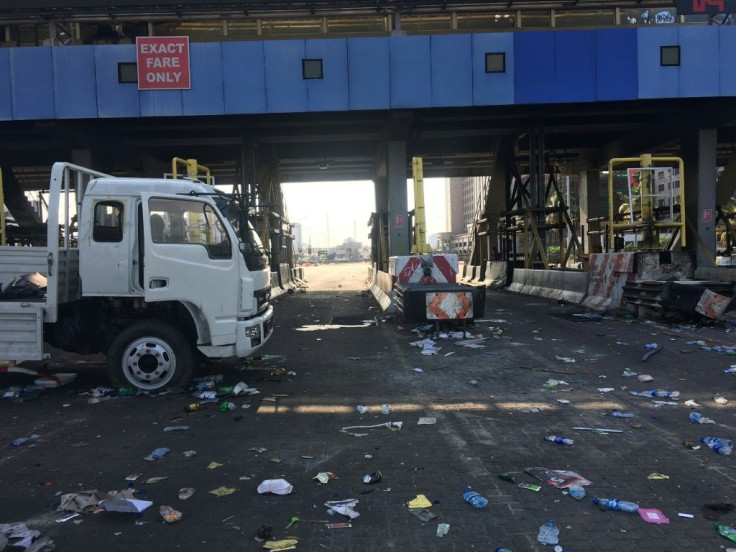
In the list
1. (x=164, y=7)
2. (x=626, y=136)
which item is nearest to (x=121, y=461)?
(x=164, y=7)

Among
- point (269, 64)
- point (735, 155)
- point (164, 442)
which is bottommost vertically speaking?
point (164, 442)

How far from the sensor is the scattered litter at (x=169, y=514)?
342 cm

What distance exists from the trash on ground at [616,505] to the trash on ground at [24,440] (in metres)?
5.34

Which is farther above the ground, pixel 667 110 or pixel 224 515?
pixel 667 110

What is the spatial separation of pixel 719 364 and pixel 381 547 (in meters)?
7.12

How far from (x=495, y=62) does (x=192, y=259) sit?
48.4 ft

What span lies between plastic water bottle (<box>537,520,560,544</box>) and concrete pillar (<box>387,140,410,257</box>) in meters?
16.3

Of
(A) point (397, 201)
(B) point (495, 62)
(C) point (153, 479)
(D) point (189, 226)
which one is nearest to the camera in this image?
(C) point (153, 479)

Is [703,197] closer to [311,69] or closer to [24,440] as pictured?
[311,69]

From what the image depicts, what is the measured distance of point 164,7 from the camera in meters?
18.0

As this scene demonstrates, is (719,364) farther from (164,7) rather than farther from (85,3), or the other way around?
(85,3)

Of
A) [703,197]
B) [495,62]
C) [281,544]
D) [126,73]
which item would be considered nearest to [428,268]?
[495,62]

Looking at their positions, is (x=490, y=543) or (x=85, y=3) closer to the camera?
(x=490, y=543)

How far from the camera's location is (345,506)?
3545mm
